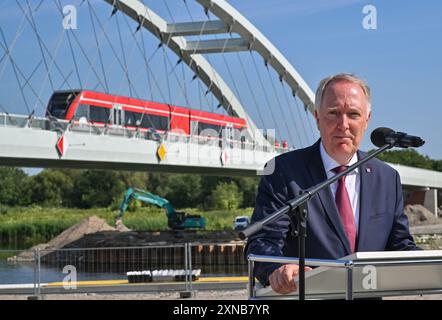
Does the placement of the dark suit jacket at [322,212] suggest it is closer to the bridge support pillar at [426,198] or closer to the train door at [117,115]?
the train door at [117,115]

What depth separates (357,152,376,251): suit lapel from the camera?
3.71m

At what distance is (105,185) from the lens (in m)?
76.1

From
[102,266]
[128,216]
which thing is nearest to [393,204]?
[102,266]

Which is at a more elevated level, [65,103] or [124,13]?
[124,13]

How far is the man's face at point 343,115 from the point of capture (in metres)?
3.67

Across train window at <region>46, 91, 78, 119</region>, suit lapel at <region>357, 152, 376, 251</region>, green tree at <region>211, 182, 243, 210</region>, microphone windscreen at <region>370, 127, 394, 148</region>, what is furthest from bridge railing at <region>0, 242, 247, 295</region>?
green tree at <region>211, 182, 243, 210</region>

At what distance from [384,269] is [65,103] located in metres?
34.0

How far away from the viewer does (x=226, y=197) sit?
2980 inches

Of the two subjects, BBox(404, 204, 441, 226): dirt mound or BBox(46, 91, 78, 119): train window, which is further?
BBox(404, 204, 441, 226): dirt mound

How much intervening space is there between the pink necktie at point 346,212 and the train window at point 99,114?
3189cm

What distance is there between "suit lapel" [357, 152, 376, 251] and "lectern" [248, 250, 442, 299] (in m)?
0.59

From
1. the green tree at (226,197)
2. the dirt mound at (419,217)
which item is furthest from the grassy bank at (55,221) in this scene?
the dirt mound at (419,217)

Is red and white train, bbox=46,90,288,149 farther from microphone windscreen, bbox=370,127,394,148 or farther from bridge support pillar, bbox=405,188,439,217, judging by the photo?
bridge support pillar, bbox=405,188,439,217

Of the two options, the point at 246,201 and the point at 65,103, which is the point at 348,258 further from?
the point at 246,201
